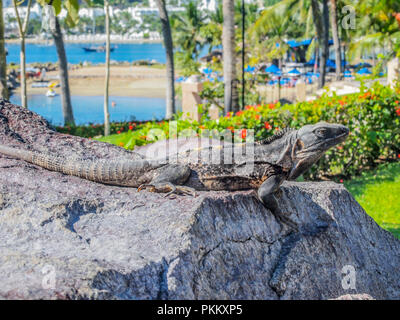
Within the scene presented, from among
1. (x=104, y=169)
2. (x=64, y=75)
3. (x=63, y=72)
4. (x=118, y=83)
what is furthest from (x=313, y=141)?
(x=118, y=83)

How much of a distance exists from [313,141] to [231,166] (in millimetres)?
725

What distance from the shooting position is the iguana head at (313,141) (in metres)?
4.31

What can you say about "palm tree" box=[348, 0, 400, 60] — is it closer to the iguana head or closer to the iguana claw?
the iguana head

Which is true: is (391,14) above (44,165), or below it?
above

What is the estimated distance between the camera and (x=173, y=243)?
3.45 m

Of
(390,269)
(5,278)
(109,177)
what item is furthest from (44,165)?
(390,269)

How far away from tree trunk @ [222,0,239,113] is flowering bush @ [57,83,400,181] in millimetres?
2231

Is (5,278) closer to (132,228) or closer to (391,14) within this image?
(132,228)

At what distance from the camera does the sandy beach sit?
143 ft

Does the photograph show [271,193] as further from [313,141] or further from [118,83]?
[118,83]

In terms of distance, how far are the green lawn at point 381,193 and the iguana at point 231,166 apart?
4.09 metres

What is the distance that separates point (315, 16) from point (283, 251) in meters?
23.9

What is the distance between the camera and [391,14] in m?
21.0

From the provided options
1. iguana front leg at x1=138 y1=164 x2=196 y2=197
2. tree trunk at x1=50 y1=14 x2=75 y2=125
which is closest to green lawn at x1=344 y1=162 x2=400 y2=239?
iguana front leg at x1=138 y1=164 x2=196 y2=197
